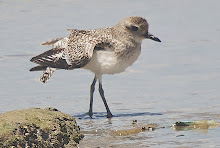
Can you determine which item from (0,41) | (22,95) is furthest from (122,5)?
(22,95)

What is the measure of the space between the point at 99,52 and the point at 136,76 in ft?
5.37

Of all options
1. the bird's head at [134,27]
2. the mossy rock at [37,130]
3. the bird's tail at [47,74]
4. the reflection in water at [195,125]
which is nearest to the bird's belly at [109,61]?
the bird's head at [134,27]

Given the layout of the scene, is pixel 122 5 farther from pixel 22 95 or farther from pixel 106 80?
pixel 22 95

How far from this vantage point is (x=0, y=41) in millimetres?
11953

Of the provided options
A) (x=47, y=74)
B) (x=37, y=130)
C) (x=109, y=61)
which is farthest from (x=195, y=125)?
(x=47, y=74)

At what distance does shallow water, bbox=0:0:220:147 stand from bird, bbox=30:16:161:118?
Answer: 456 mm

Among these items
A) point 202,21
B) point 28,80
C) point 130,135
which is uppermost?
point 202,21

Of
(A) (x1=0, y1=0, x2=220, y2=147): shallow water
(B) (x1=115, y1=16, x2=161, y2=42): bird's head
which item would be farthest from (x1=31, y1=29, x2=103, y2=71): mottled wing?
(A) (x1=0, y1=0, x2=220, y2=147): shallow water

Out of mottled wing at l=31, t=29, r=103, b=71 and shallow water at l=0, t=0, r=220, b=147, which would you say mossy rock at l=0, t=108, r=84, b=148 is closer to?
shallow water at l=0, t=0, r=220, b=147

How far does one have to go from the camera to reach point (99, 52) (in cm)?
855

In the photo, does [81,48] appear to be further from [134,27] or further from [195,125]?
[195,125]

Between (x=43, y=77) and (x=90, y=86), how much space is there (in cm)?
87

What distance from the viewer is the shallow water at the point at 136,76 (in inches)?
314

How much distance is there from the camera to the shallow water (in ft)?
26.2
